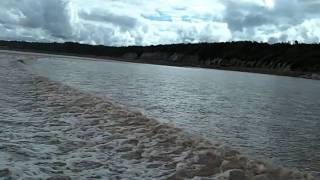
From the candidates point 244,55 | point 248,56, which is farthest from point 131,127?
point 244,55

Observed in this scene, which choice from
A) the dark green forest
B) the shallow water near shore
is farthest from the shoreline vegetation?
the shallow water near shore

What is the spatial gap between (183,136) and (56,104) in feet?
22.4

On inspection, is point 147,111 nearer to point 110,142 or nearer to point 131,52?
point 110,142

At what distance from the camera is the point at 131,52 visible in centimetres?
19750

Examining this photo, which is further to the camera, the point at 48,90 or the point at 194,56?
the point at 194,56

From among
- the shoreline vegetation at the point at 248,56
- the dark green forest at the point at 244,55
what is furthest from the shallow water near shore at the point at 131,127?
the dark green forest at the point at 244,55

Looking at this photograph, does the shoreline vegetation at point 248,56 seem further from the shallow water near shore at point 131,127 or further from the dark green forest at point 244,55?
the shallow water near shore at point 131,127

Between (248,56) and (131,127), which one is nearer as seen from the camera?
(131,127)

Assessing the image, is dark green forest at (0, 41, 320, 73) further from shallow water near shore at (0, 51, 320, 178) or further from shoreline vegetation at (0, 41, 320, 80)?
shallow water near shore at (0, 51, 320, 178)

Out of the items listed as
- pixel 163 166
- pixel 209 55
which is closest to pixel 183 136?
pixel 163 166

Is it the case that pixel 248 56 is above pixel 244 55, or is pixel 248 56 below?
below

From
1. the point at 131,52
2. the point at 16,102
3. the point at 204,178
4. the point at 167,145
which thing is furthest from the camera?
the point at 131,52

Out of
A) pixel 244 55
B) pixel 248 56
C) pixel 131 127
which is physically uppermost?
pixel 244 55

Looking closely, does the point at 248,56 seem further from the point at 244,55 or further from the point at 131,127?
the point at 131,127
